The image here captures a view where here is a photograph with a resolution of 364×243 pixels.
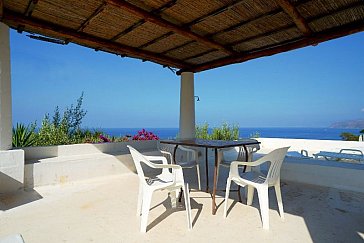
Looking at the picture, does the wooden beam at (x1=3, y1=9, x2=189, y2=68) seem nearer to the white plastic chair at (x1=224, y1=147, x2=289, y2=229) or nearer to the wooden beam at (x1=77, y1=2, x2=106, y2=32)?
the wooden beam at (x1=77, y1=2, x2=106, y2=32)

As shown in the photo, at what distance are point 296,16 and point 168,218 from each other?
3.09 m

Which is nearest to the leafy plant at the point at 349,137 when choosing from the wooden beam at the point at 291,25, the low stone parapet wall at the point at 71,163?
the wooden beam at the point at 291,25

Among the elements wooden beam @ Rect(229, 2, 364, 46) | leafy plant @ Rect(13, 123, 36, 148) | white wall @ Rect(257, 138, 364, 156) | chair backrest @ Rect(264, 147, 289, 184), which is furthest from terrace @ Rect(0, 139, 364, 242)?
white wall @ Rect(257, 138, 364, 156)

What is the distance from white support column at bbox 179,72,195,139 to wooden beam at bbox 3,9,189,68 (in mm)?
967

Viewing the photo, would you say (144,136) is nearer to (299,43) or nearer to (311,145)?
(299,43)

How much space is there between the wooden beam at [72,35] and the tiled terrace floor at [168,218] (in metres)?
2.60

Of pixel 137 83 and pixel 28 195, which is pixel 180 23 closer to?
pixel 28 195

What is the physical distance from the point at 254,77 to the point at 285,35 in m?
30.2

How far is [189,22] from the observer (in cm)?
349

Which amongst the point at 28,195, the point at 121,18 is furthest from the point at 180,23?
the point at 28,195

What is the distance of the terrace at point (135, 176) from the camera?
2.37 metres

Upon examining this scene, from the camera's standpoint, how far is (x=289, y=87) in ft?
105

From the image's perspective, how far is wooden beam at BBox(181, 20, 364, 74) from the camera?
3211 millimetres

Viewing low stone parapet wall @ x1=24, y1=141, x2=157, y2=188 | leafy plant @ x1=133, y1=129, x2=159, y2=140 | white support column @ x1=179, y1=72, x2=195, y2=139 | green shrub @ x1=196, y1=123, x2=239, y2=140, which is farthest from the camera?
green shrub @ x1=196, y1=123, x2=239, y2=140
